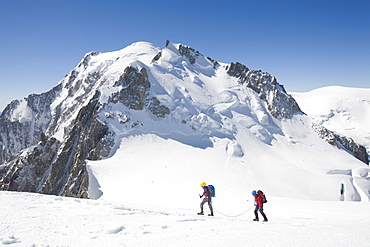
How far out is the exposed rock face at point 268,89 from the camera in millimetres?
50656

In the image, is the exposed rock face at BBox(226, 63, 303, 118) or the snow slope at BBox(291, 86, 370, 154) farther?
the snow slope at BBox(291, 86, 370, 154)

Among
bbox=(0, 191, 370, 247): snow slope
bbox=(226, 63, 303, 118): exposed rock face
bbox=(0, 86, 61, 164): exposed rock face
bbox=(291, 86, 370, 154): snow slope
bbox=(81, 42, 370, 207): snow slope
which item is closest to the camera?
bbox=(0, 191, 370, 247): snow slope

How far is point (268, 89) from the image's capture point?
177ft

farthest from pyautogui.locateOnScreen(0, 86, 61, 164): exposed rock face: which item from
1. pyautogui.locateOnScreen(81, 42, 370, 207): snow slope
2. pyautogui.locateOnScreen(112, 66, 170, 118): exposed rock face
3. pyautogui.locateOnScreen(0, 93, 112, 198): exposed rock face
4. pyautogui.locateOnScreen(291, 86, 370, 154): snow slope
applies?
pyautogui.locateOnScreen(291, 86, 370, 154): snow slope

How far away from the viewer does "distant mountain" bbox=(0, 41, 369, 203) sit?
1234 inches

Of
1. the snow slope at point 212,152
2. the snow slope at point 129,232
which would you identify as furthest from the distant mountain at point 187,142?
the snow slope at point 129,232

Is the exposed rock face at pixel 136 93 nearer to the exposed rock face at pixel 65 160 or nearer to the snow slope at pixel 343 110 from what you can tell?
the exposed rock face at pixel 65 160

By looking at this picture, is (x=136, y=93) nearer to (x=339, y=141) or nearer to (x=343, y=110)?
(x=339, y=141)

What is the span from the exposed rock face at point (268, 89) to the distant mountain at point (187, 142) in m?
0.23

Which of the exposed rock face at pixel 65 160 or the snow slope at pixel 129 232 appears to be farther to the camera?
the exposed rock face at pixel 65 160

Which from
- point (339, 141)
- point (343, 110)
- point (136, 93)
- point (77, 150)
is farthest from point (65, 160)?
point (343, 110)

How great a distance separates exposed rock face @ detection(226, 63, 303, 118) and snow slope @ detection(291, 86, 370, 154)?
106ft

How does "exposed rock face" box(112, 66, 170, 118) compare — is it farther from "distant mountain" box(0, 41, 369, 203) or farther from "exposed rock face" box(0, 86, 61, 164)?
"exposed rock face" box(0, 86, 61, 164)

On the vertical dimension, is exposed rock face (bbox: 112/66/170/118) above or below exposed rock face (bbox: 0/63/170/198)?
above
